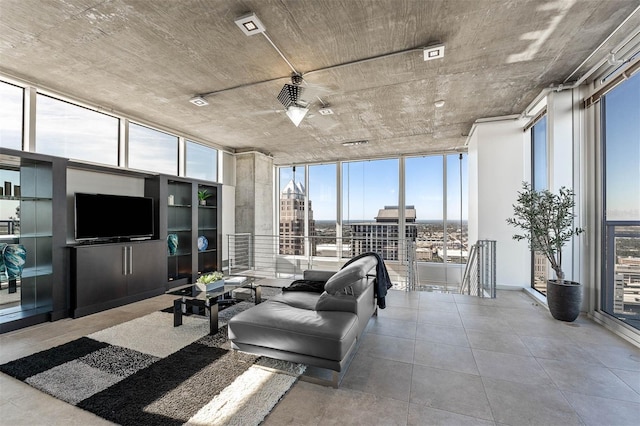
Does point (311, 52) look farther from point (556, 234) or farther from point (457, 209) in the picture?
point (457, 209)

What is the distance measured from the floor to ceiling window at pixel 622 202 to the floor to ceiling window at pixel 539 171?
95 cm

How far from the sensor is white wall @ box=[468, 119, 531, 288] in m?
4.68

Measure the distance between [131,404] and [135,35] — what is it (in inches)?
122

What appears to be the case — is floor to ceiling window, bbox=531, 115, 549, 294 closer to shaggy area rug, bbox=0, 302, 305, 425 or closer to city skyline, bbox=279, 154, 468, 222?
city skyline, bbox=279, 154, 468, 222

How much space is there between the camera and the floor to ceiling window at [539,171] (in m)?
4.27

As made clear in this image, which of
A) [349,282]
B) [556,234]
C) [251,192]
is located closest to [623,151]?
[556,234]

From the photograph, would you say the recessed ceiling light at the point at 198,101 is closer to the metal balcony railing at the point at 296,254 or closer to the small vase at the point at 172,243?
the small vase at the point at 172,243

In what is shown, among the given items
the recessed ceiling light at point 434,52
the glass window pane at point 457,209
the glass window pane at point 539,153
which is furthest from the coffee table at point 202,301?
the glass window pane at point 457,209

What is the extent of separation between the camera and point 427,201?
23.3 feet

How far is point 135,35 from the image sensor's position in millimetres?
2611

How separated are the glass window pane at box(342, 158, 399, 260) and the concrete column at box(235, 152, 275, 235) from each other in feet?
7.50

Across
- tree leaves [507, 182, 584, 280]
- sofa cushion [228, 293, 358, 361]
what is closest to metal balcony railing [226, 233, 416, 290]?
tree leaves [507, 182, 584, 280]

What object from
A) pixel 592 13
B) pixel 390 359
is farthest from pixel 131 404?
pixel 592 13

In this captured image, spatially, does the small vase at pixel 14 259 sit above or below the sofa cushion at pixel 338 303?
above
